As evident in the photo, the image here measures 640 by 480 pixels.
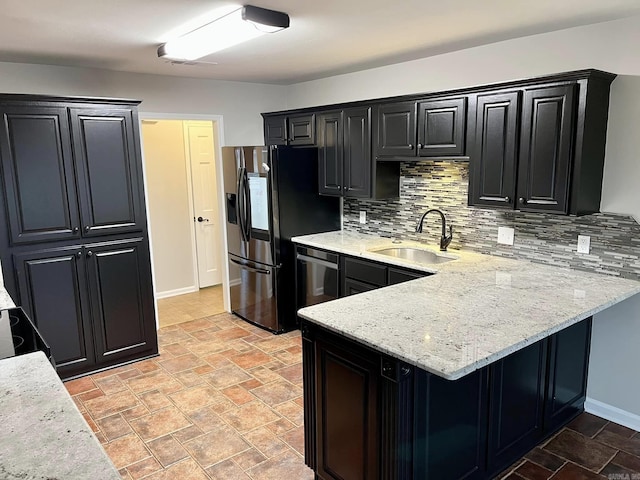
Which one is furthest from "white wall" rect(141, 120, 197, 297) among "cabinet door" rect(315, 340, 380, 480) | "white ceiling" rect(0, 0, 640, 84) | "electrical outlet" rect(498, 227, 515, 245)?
"cabinet door" rect(315, 340, 380, 480)

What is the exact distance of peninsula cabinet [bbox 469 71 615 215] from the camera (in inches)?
103

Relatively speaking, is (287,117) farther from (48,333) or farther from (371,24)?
(48,333)

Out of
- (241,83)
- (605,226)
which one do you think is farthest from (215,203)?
(605,226)

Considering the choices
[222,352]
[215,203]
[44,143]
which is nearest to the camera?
[44,143]

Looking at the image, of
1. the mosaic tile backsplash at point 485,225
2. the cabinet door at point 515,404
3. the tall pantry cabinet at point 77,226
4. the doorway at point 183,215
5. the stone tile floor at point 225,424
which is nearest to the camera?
the cabinet door at point 515,404

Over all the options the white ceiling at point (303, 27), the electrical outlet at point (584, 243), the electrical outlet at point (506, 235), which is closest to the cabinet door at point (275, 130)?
the white ceiling at point (303, 27)

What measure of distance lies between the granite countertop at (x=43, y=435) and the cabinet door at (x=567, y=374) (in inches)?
91.5

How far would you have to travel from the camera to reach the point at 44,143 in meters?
3.33

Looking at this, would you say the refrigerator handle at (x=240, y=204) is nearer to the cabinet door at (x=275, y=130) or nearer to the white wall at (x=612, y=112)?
the cabinet door at (x=275, y=130)

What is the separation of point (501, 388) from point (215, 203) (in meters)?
4.49

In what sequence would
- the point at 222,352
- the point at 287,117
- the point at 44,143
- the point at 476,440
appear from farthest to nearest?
the point at 287,117, the point at 222,352, the point at 44,143, the point at 476,440

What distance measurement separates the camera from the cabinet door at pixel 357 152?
12.8 ft

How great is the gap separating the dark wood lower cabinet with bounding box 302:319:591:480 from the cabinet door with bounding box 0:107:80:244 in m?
2.26

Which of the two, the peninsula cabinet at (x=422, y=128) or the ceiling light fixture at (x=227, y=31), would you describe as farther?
the peninsula cabinet at (x=422, y=128)
